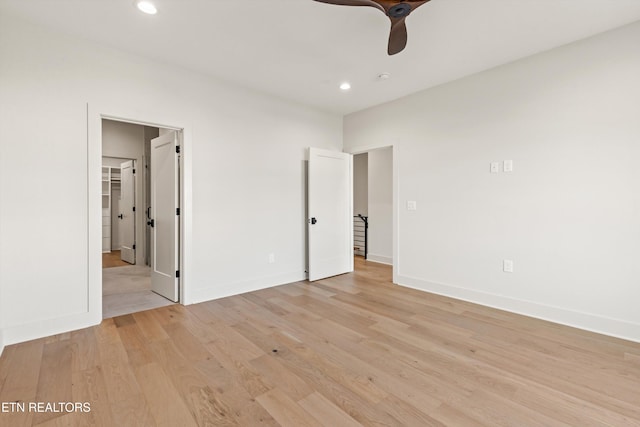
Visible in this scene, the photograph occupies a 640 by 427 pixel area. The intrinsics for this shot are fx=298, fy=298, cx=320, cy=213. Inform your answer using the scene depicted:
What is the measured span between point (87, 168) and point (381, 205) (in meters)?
4.88

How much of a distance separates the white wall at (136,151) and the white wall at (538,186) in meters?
5.10

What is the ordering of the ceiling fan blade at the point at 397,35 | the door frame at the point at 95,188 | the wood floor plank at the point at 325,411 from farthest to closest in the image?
the door frame at the point at 95,188
the ceiling fan blade at the point at 397,35
the wood floor plank at the point at 325,411

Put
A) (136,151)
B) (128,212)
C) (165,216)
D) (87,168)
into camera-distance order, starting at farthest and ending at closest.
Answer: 1. (128,212)
2. (136,151)
3. (165,216)
4. (87,168)

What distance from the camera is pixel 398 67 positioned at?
11.0 ft

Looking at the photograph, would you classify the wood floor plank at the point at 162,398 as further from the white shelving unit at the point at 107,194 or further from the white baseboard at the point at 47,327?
the white shelving unit at the point at 107,194

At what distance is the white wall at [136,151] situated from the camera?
229 inches

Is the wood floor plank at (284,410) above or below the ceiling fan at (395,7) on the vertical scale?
below

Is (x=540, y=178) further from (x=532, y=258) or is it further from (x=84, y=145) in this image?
(x=84, y=145)

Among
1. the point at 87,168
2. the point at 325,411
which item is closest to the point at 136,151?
the point at 87,168

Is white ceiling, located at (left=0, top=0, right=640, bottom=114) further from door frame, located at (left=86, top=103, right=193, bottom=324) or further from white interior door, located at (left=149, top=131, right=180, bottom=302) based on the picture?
white interior door, located at (left=149, top=131, right=180, bottom=302)

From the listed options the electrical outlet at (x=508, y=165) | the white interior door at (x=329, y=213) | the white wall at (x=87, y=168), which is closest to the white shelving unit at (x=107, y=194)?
the white wall at (x=87, y=168)

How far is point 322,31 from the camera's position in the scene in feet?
8.71

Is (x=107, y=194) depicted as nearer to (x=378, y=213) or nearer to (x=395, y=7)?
(x=378, y=213)

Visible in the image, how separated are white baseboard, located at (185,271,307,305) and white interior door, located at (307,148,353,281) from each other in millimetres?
300
